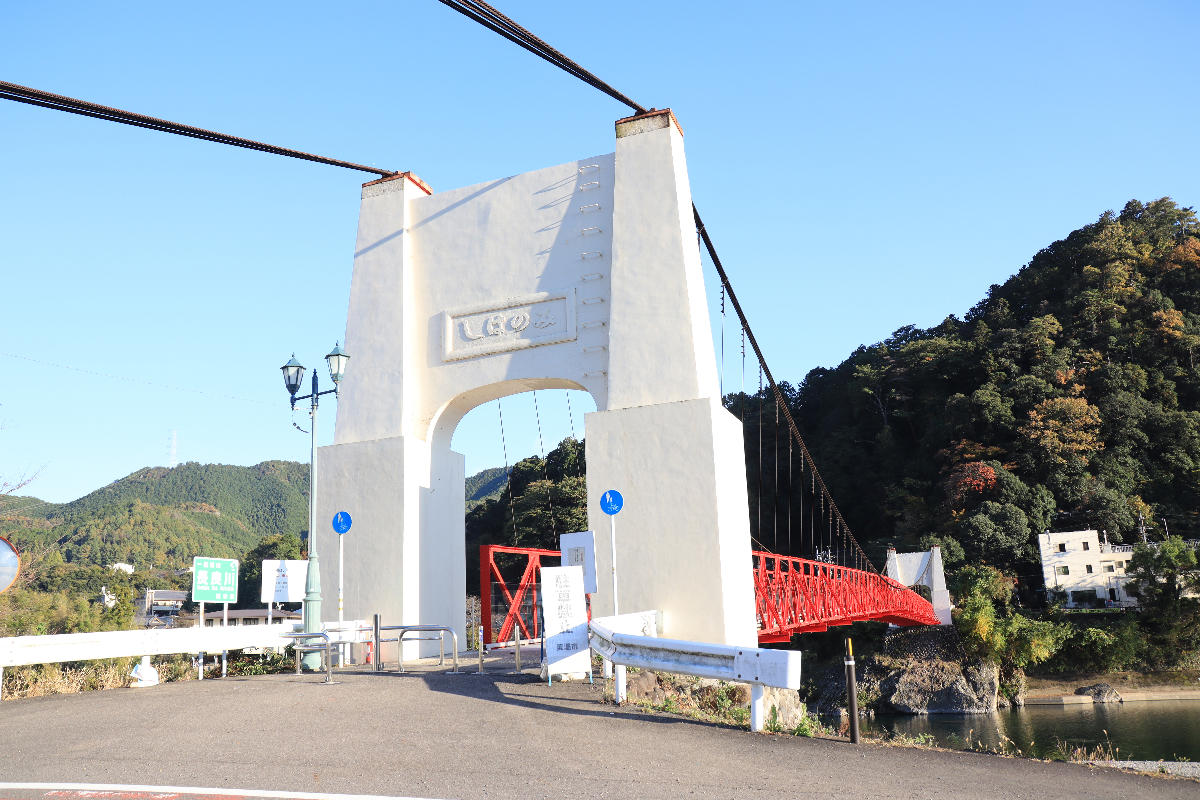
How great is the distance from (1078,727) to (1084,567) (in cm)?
1575

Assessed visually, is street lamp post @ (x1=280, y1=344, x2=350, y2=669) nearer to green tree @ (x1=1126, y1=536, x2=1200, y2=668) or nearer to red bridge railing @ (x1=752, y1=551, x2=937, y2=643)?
red bridge railing @ (x1=752, y1=551, x2=937, y2=643)

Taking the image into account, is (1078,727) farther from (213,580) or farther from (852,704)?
(852,704)

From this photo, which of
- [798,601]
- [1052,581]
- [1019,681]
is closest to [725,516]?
[798,601]

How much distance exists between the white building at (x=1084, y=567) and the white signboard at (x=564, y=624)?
145ft

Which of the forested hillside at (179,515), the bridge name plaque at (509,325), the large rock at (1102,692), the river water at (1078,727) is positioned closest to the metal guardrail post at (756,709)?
the bridge name plaque at (509,325)

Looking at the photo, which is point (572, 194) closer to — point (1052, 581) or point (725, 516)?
point (725, 516)

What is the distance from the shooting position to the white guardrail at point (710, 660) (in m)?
6.33

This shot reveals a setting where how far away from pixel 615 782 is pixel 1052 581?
48472 mm

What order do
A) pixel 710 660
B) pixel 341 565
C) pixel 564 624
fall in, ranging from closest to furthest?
1. pixel 710 660
2. pixel 564 624
3. pixel 341 565

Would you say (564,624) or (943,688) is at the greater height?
(564,624)

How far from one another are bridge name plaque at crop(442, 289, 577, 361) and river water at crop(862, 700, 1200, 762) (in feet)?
68.9

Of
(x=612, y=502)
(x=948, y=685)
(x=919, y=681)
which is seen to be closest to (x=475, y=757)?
(x=612, y=502)

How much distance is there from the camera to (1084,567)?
46.8m

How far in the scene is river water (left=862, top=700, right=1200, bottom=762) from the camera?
95.1 feet
